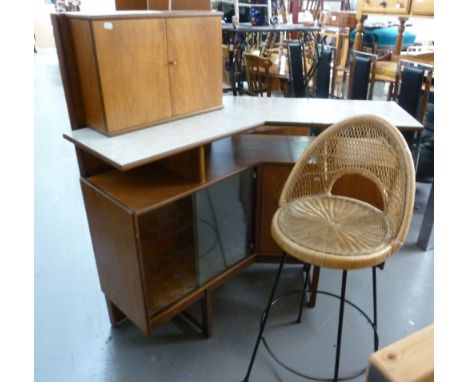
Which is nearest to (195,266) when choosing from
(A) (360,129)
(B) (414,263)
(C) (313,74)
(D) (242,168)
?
(D) (242,168)

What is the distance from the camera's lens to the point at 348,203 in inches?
53.7

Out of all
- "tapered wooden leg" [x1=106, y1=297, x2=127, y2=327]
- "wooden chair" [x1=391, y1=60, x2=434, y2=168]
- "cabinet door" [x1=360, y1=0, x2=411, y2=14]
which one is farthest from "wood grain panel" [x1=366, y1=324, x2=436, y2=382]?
"cabinet door" [x1=360, y1=0, x2=411, y2=14]

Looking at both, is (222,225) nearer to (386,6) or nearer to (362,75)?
(362,75)

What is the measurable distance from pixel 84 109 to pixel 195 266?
0.75 metres

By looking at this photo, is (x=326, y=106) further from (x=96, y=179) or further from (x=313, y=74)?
(x=313, y=74)

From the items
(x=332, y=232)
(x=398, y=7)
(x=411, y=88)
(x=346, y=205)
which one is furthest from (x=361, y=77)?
(x=332, y=232)

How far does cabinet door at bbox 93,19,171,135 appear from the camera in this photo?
3.73 ft

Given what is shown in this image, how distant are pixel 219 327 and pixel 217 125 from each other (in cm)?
89

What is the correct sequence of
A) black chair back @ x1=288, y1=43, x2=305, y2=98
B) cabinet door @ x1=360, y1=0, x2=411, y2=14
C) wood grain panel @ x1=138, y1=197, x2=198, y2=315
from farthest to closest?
black chair back @ x1=288, y1=43, x2=305, y2=98 < cabinet door @ x1=360, y1=0, x2=411, y2=14 < wood grain panel @ x1=138, y1=197, x2=198, y2=315

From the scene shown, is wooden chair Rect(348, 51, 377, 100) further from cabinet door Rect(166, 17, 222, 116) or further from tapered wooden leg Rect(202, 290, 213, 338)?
tapered wooden leg Rect(202, 290, 213, 338)

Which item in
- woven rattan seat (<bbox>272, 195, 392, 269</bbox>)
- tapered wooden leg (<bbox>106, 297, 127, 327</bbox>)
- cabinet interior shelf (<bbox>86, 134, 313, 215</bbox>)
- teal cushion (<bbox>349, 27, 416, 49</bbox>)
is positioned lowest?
tapered wooden leg (<bbox>106, 297, 127, 327</bbox>)

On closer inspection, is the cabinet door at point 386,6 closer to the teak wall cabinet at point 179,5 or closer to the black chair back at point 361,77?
the black chair back at point 361,77

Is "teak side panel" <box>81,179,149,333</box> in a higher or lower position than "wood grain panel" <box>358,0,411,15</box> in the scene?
lower

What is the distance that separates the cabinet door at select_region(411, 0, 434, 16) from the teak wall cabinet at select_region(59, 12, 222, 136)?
2025 millimetres
